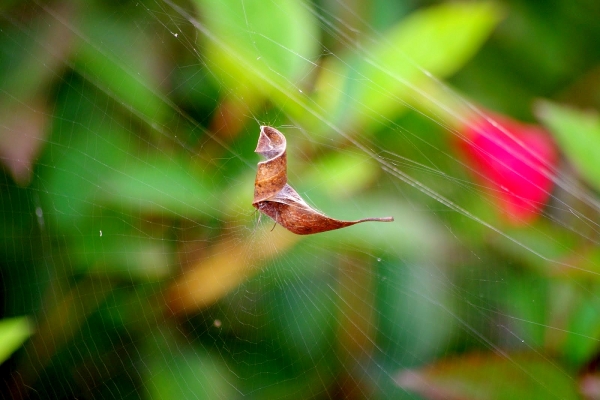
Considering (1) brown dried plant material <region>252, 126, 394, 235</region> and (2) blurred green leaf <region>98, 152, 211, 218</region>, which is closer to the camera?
(1) brown dried plant material <region>252, 126, 394, 235</region>

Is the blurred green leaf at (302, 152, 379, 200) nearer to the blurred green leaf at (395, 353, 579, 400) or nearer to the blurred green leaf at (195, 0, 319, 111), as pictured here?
the blurred green leaf at (195, 0, 319, 111)

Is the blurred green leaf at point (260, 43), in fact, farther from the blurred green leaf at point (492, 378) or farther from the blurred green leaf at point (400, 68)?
the blurred green leaf at point (492, 378)

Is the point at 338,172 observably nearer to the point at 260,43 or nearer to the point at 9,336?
the point at 260,43

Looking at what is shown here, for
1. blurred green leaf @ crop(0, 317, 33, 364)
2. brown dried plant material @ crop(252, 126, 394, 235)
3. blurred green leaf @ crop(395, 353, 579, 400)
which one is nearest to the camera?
brown dried plant material @ crop(252, 126, 394, 235)

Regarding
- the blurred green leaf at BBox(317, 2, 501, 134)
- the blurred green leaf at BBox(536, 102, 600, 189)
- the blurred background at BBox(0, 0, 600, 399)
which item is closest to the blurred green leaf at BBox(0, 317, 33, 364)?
the blurred background at BBox(0, 0, 600, 399)

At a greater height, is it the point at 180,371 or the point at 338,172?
the point at 338,172

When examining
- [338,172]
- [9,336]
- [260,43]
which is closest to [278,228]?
[338,172]

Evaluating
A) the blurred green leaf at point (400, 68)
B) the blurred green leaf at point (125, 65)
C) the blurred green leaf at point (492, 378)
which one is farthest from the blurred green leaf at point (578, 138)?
the blurred green leaf at point (125, 65)

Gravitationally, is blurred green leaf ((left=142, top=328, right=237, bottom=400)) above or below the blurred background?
below
